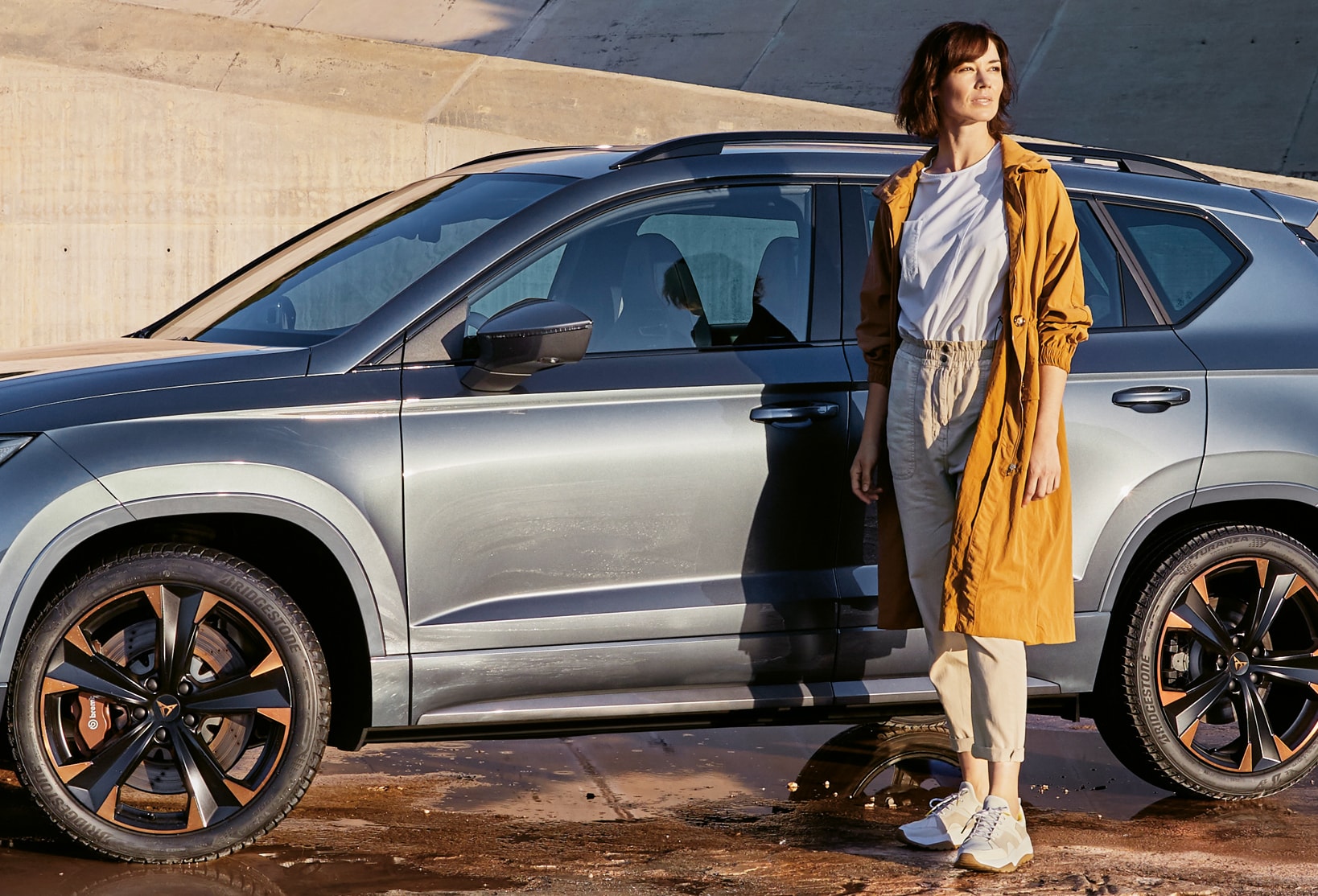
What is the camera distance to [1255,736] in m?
4.69

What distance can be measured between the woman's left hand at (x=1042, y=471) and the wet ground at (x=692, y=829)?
986 mm

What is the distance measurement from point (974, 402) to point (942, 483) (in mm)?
233

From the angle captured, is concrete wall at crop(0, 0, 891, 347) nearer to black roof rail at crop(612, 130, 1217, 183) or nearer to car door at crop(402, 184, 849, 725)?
black roof rail at crop(612, 130, 1217, 183)

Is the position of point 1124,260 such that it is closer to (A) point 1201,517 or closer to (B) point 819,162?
(A) point 1201,517

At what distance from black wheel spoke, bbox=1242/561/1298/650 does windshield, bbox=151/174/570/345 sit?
2416 millimetres

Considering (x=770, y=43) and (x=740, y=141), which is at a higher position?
(x=770, y=43)

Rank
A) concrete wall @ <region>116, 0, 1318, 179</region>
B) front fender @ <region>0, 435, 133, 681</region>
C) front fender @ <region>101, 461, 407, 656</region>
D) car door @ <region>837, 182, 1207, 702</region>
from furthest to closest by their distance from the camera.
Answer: concrete wall @ <region>116, 0, 1318, 179</region>, car door @ <region>837, 182, 1207, 702</region>, front fender @ <region>101, 461, 407, 656</region>, front fender @ <region>0, 435, 133, 681</region>

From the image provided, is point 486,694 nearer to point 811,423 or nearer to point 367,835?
point 367,835

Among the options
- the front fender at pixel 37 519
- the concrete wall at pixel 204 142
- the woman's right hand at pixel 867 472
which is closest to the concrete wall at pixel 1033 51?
the concrete wall at pixel 204 142

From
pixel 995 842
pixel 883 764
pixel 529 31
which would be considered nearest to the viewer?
pixel 995 842

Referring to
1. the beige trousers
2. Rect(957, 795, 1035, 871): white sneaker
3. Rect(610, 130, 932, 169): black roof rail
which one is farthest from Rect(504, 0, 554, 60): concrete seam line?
Rect(957, 795, 1035, 871): white sneaker

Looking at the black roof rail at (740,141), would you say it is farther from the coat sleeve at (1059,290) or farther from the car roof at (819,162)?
the coat sleeve at (1059,290)

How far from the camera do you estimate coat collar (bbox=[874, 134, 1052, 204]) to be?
3932mm

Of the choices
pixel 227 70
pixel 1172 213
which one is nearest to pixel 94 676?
pixel 1172 213
